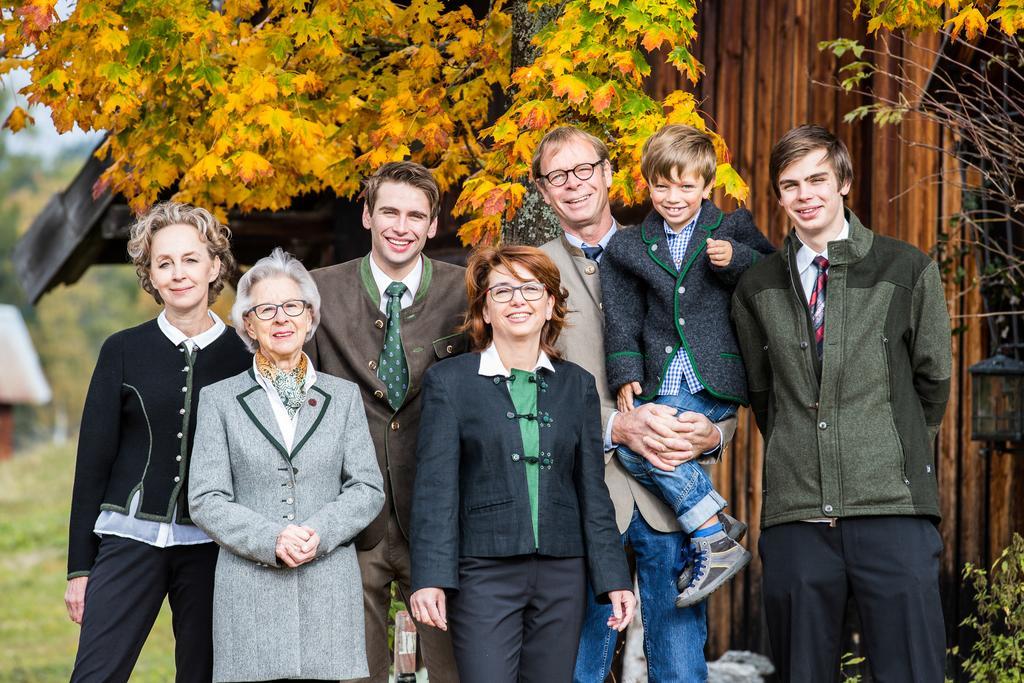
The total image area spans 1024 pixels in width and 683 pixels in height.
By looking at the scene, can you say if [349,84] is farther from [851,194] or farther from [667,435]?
[667,435]

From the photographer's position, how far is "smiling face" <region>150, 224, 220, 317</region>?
4.08m

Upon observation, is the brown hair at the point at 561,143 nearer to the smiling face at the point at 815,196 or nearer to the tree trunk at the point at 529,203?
the smiling face at the point at 815,196

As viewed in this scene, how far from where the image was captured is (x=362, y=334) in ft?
14.0

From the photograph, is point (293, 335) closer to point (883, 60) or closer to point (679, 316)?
point (679, 316)

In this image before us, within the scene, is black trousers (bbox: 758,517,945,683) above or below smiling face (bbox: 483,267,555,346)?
below

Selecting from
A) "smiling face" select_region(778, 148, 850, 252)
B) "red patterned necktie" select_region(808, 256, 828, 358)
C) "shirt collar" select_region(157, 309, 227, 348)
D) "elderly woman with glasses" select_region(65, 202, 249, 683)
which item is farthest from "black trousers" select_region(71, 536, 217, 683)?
"smiling face" select_region(778, 148, 850, 252)

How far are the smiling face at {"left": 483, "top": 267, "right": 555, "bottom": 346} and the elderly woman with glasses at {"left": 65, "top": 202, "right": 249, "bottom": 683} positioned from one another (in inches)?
33.1

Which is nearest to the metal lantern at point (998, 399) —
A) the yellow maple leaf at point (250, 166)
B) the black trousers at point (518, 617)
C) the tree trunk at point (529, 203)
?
the tree trunk at point (529, 203)

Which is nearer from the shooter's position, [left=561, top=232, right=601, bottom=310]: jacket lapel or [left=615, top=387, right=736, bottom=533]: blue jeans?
[left=615, top=387, right=736, bottom=533]: blue jeans

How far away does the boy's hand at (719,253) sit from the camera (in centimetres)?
410

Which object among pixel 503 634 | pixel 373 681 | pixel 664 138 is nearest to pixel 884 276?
pixel 664 138

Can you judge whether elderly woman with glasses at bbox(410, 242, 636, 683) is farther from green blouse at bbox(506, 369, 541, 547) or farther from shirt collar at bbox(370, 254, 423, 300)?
shirt collar at bbox(370, 254, 423, 300)

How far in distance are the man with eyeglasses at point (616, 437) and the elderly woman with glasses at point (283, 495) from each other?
765 mm

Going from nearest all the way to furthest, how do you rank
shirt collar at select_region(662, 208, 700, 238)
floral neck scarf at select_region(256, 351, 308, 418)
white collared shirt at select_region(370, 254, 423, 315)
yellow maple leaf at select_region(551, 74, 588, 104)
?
floral neck scarf at select_region(256, 351, 308, 418)
shirt collar at select_region(662, 208, 700, 238)
white collared shirt at select_region(370, 254, 423, 315)
yellow maple leaf at select_region(551, 74, 588, 104)
